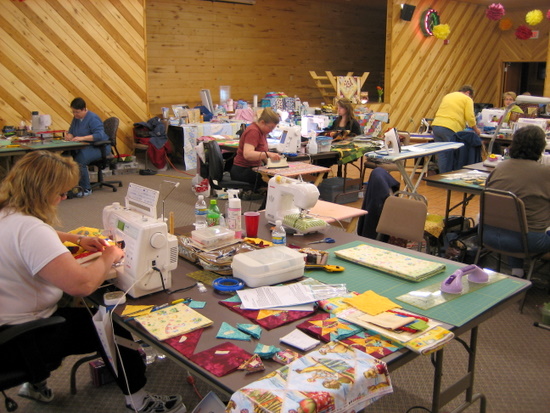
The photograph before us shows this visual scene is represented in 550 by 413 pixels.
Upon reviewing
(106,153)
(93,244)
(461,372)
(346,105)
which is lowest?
(461,372)

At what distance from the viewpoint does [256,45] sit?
410 inches

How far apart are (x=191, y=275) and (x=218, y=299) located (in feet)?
0.92

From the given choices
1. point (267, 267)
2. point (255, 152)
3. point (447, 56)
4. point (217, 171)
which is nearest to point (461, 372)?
point (267, 267)

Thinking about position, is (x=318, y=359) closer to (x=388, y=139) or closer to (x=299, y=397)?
(x=299, y=397)

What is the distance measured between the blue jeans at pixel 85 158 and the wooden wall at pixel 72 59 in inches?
50.4

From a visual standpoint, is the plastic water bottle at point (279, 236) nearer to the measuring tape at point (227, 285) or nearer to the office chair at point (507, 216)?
the measuring tape at point (227, 285)

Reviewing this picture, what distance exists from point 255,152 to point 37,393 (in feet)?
10.5

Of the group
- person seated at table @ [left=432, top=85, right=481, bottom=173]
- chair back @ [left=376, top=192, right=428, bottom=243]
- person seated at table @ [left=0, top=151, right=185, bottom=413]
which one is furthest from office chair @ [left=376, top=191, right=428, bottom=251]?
person seated at table @ [left=432, top=85, right=481, bottom=173]

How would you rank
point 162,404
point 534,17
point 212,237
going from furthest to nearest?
point 534,17 < point 212,237 < point 162,404

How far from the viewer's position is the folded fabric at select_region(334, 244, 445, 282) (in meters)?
2.29

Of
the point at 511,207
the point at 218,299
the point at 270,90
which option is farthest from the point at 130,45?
the point at 218,299

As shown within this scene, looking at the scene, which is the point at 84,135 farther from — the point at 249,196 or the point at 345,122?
the point at 345,122

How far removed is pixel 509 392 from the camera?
2.69 metres

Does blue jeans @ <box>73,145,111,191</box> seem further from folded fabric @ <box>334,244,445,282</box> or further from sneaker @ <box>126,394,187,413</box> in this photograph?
folded fabric @ <box>334,244,445,282</box>
